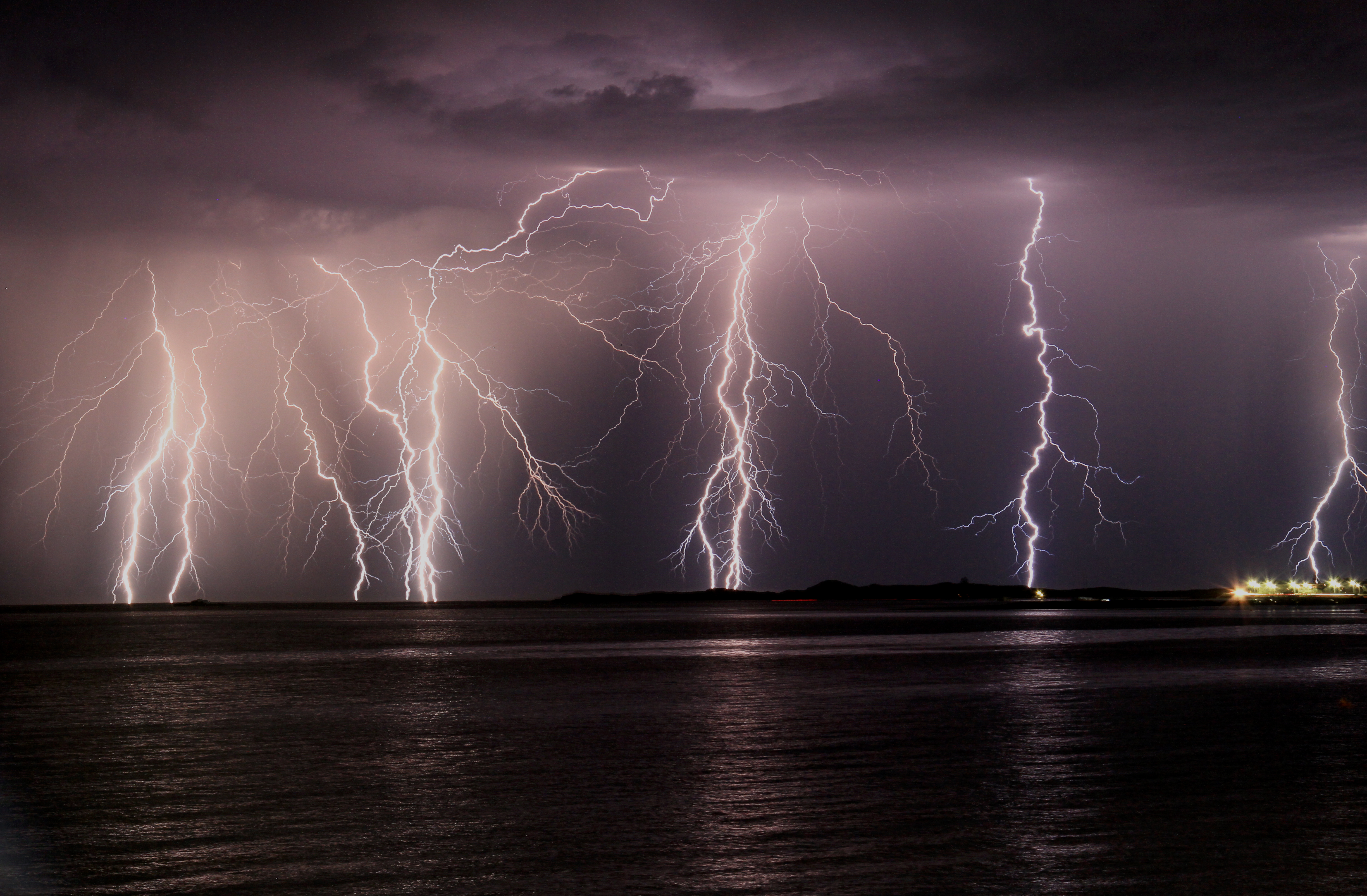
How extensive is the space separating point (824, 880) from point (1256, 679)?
15787mm

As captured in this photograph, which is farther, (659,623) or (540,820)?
(659,623)

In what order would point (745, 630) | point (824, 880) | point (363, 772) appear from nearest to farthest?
point (824, 880), point (363, 772), point (745, 630)

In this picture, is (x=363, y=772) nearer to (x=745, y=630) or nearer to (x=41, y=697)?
(x=41, y=697)

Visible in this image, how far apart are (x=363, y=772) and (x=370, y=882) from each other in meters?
4.08

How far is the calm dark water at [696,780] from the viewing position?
657 cm

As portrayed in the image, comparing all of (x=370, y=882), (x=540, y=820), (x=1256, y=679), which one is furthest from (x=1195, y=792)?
(x=1256, y=679)

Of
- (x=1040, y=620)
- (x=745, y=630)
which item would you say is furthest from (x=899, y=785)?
(x=1040, y=620)

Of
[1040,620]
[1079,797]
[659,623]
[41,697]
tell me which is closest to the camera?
[1079,797]

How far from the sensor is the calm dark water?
21.6ft

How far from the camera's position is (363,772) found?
10.3m

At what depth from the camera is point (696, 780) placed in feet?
31.7

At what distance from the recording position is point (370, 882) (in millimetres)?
6367

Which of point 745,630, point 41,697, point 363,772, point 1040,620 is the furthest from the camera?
point 1040,620

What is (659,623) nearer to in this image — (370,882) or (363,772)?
(363,772)
